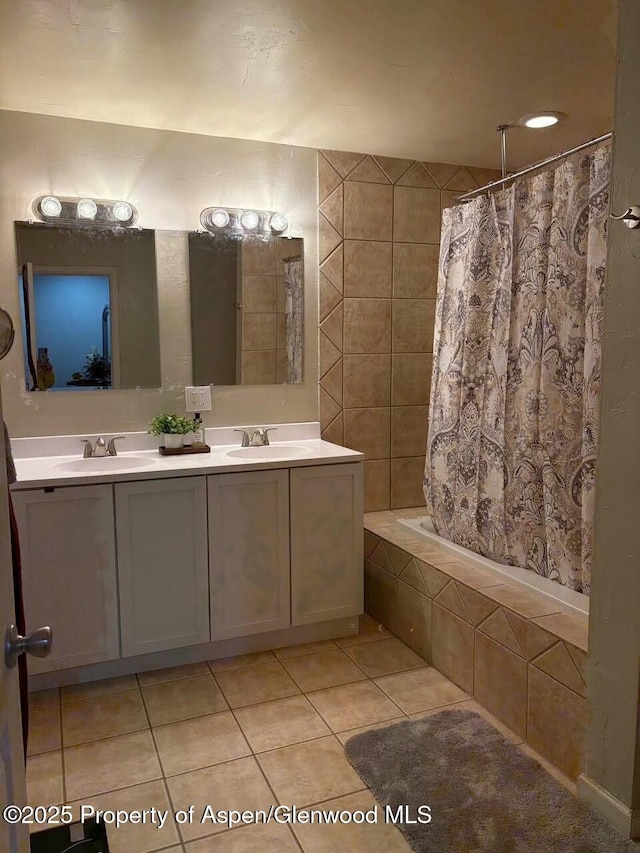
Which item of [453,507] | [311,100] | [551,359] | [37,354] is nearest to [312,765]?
[453,507]

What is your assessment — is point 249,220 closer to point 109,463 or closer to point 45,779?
point 109,463

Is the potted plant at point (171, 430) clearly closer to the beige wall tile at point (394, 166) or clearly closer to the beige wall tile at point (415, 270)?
the beige wall tile at point (415, 270)

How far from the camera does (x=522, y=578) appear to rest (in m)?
2.49

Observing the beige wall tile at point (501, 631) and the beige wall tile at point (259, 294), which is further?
the beige wall tile at point (259, 294)

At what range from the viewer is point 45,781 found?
6.63 feet

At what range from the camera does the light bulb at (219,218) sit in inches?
120

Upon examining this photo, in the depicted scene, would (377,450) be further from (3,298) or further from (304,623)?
(3,298)

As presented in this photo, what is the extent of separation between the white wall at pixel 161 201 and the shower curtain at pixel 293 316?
46 mm

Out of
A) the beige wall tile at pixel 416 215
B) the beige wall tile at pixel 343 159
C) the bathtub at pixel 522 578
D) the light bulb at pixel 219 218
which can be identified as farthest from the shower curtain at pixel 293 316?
the bathtub at pixel 522 578

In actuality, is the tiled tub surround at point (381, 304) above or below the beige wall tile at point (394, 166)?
below

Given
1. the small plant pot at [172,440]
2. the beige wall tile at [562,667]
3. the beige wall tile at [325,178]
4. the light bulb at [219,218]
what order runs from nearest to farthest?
1. the beige wall tile at [562,667]
2. the small plant pot at [172,440]
3. the light bulb at [219,218]
4. the beige wall tile at [325,178]

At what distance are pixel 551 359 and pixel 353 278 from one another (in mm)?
1327

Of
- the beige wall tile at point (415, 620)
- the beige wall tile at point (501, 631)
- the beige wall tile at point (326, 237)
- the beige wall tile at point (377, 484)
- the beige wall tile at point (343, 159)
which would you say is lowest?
the beige wall tile at point (415, 620)

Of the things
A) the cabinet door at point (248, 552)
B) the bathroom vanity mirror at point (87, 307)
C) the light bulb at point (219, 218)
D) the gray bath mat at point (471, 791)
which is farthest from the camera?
the light bulb at point (219, 218)
